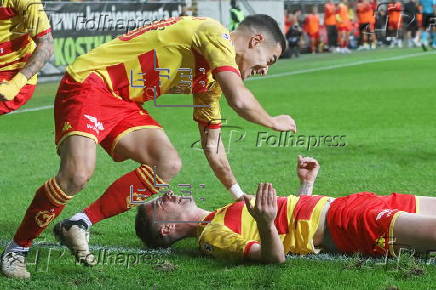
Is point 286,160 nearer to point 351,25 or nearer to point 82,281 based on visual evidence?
point 82,281

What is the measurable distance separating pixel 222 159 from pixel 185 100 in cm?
1030

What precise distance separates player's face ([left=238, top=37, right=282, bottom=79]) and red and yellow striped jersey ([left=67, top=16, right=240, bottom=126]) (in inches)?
8.7

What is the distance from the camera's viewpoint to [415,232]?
5.04 metres

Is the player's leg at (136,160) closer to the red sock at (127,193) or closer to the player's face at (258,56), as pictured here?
the red sock at (127,193)

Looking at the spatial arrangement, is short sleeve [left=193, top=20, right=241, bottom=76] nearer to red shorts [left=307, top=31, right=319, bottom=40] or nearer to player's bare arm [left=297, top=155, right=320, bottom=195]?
player's bare arm [left=297, top=155, right=320, bottom=195]

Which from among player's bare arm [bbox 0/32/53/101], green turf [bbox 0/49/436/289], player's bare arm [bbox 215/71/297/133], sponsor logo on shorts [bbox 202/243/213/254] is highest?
player's bare arm [bbox 215/71/297/133]

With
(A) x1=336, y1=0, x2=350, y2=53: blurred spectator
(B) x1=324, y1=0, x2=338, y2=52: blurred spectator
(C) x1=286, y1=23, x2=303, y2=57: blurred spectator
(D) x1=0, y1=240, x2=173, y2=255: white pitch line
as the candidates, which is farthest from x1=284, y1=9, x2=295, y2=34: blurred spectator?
(D) x1=0, y1=240, x2=173, y2=255: white pitch line

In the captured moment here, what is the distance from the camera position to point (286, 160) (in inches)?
378

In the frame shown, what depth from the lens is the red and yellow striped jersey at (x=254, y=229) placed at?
5328 mm

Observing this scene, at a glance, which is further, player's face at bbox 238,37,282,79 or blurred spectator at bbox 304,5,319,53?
blurred spectator at bbox 304,5,319,53

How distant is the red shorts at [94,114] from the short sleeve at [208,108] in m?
0.58

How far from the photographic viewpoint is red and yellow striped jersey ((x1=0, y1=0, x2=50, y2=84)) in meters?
7.12

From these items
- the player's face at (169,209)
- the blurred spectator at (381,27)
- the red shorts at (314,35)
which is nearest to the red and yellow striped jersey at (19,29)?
the player's face at (169,209)

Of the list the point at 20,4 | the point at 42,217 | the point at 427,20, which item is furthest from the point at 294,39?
the point at 42,217
